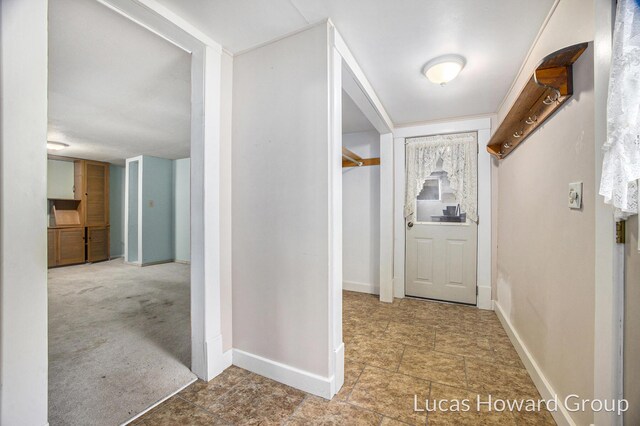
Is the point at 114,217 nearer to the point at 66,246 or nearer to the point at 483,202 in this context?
the point at 66,246

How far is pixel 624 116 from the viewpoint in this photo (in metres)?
0.87

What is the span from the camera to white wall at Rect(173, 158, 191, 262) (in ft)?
19.9

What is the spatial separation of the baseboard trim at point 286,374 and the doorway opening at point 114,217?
13.6 inches

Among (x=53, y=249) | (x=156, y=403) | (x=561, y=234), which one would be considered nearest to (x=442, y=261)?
(x=561, y=234)

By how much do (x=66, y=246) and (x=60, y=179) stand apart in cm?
155

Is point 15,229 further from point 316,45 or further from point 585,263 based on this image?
point 585,263

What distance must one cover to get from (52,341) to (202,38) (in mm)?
2865

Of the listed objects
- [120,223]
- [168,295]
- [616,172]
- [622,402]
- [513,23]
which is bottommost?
[168,295]

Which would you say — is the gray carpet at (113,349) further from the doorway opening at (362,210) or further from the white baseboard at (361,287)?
the doorway opening at (362,210)

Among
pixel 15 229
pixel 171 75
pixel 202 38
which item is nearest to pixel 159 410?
pixel 15 229

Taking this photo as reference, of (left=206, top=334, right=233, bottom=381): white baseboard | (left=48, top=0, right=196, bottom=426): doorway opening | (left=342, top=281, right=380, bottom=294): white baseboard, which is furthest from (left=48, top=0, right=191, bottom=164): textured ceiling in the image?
(left=342, top=281, right=380, bottom=294): white baseboard

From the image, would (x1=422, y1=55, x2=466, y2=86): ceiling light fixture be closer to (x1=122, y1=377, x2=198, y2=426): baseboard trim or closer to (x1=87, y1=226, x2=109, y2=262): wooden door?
(x1=122, y1=377, x2=198, y2=426): baseboard trim

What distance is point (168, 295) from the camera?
3633mm

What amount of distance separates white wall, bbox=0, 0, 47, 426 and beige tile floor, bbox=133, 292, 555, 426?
65 centimetres
